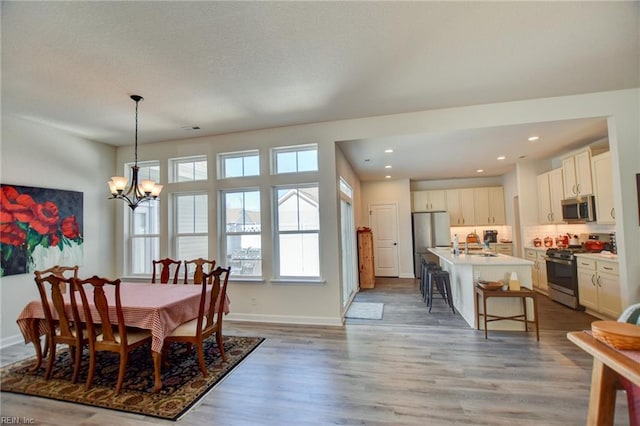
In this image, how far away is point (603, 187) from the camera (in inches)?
161

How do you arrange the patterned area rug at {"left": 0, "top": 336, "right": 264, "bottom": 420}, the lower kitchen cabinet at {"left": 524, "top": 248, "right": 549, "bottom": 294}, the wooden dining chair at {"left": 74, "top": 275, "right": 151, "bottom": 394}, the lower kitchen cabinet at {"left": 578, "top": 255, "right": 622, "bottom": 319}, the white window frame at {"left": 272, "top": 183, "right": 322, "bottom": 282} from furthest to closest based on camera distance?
the lower kitchen cabinet at {"left": 524, "top": 248, "right": 549, "bottom": 294}, the white window frame at {"left": 272, "top": 183, "right": 322, "bottom": 282}, the lower kitchen cabinet at {"left": 578, "top": 255, "right": 622, "bottom": 319}, the wooden dining chair at {"left": 74, "top": 275, "right": 151, "bottom": 394}, the patterned area rug at {"left": 0, "top": 336, "right": 264, "bottom": 420}

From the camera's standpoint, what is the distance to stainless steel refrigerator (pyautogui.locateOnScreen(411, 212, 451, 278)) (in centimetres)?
740

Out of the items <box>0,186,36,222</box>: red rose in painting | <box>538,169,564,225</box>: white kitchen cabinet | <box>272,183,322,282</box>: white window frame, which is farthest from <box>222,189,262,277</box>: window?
<box>538,169,564,225</box>: white kitchen cabinet

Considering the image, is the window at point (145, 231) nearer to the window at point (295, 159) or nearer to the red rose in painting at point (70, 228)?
the red rose in painting at point (70, 228)

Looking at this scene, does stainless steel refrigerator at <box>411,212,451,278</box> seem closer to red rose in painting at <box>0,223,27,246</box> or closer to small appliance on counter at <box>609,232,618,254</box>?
small appliance on counter at <box>609,232,618,254</box>

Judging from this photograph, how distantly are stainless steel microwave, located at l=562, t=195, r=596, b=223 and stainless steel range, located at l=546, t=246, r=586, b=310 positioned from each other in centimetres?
53

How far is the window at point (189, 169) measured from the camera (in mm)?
4762

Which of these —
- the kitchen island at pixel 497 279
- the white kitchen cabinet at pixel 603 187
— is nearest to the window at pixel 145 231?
the kitchen island at pixel 497 279

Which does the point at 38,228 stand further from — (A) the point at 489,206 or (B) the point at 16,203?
(A) the point at 489,206

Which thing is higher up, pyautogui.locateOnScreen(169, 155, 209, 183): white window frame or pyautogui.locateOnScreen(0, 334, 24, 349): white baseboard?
pyautogui.locateOnScreen(169, 155, 209, 183): white window frame

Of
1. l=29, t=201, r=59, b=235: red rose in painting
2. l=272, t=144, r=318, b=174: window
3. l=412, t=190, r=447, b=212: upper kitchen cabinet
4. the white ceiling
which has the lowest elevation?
l=29, t=201, r=59, b=235: red rose in painting

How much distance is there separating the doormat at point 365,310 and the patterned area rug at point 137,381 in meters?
1.72

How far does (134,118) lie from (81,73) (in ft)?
3.77

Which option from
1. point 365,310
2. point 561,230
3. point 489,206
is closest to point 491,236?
point 489,206
